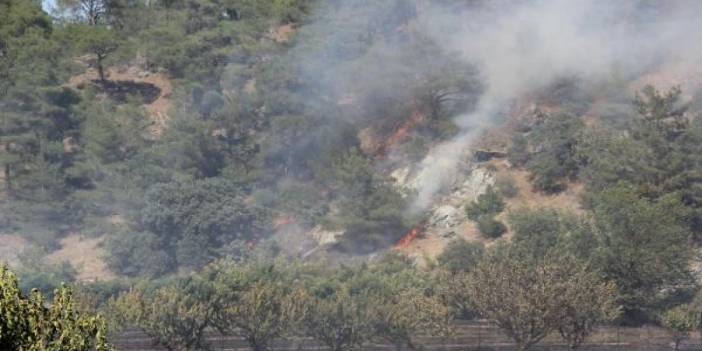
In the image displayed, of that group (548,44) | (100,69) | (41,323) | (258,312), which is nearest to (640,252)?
(258,312)

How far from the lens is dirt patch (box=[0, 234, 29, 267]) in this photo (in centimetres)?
5092

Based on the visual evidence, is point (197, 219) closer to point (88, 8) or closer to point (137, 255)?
point (137, 255)

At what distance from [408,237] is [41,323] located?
3601 centimetres

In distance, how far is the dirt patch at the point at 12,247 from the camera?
5092cm

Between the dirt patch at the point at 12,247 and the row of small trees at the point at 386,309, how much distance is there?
18.8 meters

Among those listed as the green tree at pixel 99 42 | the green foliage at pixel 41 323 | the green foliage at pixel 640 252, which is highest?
the green tree at pixel 99 42

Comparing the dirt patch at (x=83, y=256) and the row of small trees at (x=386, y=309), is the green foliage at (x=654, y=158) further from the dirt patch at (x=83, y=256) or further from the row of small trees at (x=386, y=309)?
the dirt patch at (x=83, y=256)

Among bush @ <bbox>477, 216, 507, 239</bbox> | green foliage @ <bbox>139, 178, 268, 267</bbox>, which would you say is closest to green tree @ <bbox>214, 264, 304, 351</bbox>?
bush @ <bbox>477, 216, 507, 239</bbox>

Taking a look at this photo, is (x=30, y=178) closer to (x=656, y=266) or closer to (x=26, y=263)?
(x=26, y=263)

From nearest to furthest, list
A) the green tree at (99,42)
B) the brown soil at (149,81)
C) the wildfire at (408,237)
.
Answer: the wildfire at (408,237), the brown soil at (149,81), the green tree at (99,42)

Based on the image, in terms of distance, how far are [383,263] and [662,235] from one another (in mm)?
11174

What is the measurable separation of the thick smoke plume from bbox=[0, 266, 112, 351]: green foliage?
1515 inches

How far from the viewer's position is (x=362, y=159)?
50688 mm

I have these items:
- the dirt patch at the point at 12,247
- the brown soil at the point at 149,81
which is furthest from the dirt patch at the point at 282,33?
the dirt patch at the point at 12,247
